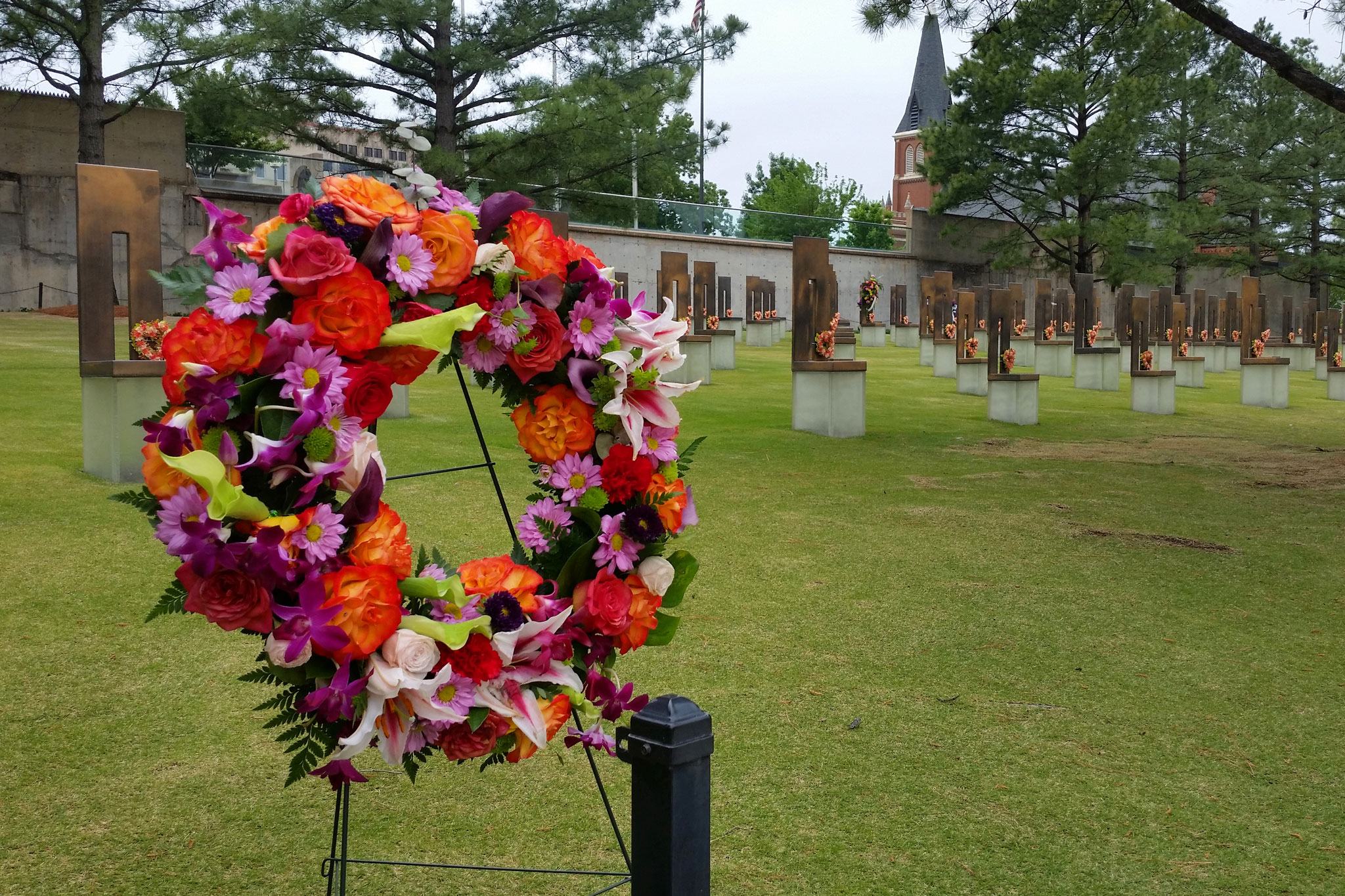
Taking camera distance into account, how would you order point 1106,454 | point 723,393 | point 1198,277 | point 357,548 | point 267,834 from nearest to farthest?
point 357,548 → point 267,834 → point 1106,454 → point 723,393 → point 1198,277

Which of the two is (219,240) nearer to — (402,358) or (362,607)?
(402,358)

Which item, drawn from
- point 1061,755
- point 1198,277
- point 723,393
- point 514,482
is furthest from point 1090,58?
point 1061,755

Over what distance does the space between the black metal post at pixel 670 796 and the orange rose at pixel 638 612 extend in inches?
19.8

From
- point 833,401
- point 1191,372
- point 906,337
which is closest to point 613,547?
point 833,401

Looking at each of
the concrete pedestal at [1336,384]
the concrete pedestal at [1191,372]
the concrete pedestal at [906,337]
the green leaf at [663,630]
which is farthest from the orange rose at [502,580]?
the concrete pedestal at [906,337]

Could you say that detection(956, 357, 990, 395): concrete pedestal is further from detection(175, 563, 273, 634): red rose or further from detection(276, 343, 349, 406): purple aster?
detection(175, 563, 273, 634): red rose

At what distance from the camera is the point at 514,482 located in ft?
21.7

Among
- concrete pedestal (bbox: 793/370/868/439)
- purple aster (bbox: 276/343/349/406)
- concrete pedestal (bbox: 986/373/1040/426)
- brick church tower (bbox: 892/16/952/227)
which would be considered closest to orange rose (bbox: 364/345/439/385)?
purple aster (bbox: 276/343/349/406)

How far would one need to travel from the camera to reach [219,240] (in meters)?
1.77

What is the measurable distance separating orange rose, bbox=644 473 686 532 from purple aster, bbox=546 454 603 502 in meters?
0.11

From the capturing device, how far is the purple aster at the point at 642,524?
84.1 inches

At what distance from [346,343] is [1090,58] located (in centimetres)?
2931

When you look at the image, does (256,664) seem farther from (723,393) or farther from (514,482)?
(723,393)

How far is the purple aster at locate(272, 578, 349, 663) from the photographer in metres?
1.67
